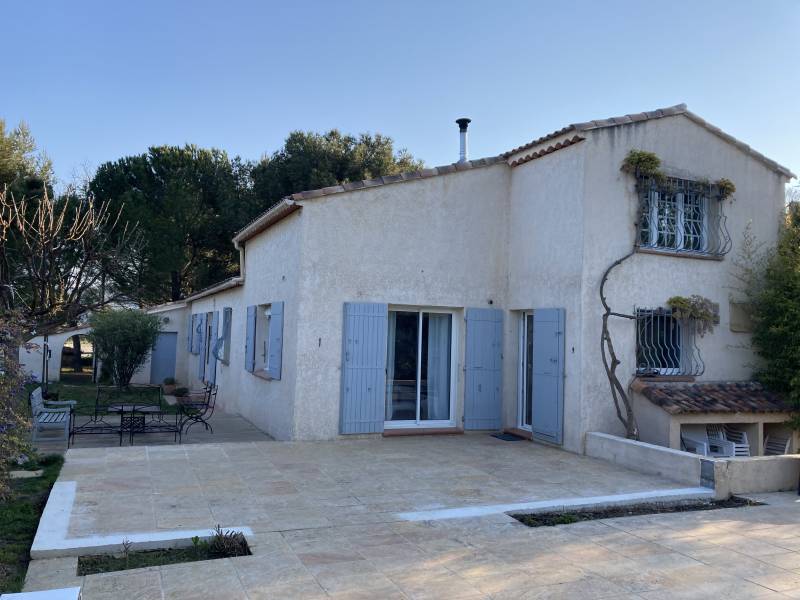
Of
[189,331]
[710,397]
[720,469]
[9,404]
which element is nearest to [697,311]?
[710,397]

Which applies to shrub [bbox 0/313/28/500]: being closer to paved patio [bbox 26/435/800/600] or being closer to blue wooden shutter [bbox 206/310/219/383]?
paved patio [bbox 26/435/800/600]

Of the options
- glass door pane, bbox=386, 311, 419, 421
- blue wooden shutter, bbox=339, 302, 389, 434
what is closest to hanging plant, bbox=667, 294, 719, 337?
glass door pane, bbox=386, 311, 419, 421

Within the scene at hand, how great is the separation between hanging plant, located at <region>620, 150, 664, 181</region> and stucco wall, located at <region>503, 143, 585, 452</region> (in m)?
0.82

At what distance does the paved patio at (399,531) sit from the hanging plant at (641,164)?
4.61m

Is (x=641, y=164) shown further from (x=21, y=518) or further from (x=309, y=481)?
(x=21, y=518)

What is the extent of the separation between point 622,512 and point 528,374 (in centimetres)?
456

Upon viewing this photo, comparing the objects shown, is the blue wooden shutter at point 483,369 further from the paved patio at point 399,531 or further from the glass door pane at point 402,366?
the paved patio at point 399,531

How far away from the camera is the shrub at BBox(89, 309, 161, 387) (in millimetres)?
20203

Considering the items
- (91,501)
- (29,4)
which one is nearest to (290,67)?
(29,4)

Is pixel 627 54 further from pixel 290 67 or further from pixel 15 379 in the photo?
pixel 15 379

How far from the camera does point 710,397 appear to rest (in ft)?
31.3

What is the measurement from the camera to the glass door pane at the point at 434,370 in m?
11.0

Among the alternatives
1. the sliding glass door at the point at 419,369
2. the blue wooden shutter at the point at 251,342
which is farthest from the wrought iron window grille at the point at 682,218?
the blue wooden shutter at the point at 251,342

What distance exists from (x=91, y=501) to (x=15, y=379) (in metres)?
1.41
